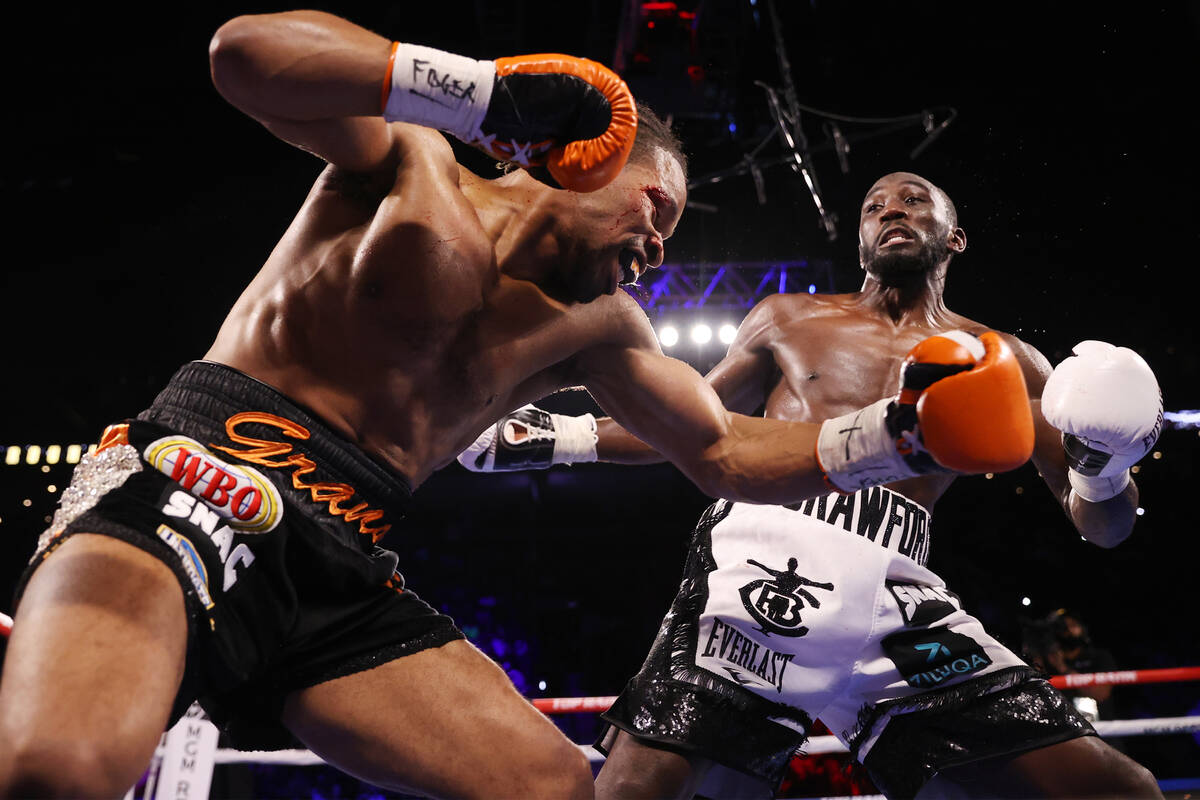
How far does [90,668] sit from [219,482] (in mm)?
279

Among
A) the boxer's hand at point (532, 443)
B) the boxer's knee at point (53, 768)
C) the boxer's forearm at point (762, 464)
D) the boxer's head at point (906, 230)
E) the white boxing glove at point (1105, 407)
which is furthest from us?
the boxer's head at point (906, 230)

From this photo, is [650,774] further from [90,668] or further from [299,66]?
[299,66]

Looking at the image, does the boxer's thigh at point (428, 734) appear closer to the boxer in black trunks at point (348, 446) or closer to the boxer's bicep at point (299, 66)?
the boxer in black trunks at point (348, 446)

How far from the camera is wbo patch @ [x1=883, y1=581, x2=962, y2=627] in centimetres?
184

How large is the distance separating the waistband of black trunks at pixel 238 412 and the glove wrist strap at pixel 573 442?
0.75m

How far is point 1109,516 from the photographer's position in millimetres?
2035

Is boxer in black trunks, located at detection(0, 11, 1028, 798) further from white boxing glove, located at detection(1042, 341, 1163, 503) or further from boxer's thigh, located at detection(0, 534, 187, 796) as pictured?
white boxing glove, located at detection(1042, 341, 1163, 503)

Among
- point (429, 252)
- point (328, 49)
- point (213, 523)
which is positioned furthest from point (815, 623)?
point (328, 49)

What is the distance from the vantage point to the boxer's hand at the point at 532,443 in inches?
82.2

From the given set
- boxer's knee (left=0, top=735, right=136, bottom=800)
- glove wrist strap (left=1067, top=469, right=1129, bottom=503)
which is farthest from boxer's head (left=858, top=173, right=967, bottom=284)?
boxer's knee (left=0, top=735, right=136, bottom=800)

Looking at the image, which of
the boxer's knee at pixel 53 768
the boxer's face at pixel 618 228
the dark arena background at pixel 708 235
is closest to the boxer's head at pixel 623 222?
the boxer's face at pixel 618 228

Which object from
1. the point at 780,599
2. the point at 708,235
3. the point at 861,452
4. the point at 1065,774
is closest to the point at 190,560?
the point at 861,452

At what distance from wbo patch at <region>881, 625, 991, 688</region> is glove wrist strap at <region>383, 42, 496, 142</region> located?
1.30 m

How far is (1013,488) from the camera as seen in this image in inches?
338
